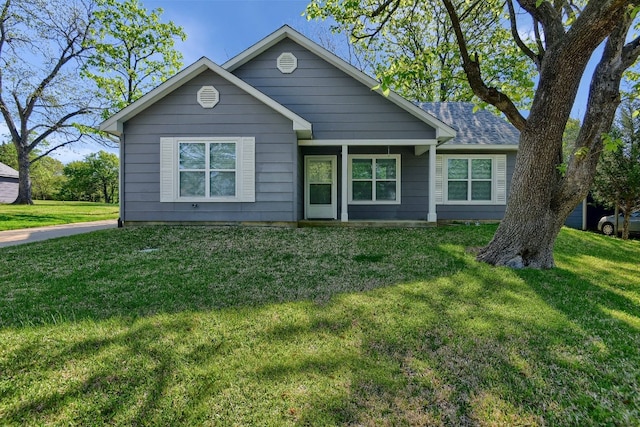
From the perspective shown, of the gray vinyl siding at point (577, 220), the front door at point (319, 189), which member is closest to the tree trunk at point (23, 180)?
the front door at point (319, 189)

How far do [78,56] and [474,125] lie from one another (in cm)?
2157

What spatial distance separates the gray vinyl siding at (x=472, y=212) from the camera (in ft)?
34.2

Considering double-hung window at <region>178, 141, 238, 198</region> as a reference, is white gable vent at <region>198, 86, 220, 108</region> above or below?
above

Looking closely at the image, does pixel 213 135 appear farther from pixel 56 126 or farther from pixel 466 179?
pixel 56 126

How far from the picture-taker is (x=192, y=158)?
27.7ft

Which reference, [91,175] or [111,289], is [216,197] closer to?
[111,289]

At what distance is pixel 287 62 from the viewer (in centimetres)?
949

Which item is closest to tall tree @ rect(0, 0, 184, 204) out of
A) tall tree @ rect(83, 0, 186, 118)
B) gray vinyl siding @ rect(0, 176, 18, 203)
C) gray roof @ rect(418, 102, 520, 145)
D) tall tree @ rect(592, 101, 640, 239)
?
tall tree @ rect(83, 0, 186, 118)

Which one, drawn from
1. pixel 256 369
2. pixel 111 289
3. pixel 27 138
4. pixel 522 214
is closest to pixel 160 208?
pixel 111 289

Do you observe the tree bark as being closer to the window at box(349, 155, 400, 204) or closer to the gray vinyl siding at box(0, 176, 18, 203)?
the window at box(349, 155, 400, 204)

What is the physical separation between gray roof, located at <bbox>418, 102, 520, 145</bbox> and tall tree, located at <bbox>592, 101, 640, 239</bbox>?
12.0 ft

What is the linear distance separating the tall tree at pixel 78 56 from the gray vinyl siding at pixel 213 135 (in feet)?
37.8

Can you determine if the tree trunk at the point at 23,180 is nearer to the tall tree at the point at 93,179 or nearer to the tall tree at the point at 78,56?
the tall tree at the point at 78,56

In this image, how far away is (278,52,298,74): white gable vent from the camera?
9.48 meters
